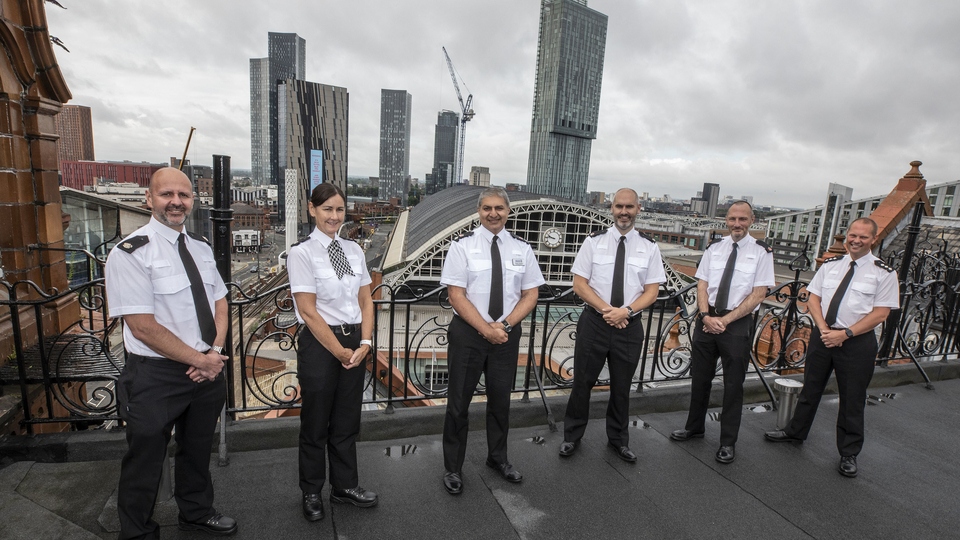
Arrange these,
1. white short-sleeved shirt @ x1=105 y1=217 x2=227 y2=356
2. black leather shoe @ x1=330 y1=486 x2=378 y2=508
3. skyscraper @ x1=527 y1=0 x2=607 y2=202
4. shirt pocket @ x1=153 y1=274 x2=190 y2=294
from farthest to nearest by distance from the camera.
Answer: skyscraper @ x1=527 y1=0 x2=607 y2=202
black leather shoe @ x1=330 y1=486 x2=378 y2=508
shirt pocket @ x1=153 y1=274 x2=190 y2=294
white short-sleeved shirt @ x1=105 y1=217 x2=227 y2=356

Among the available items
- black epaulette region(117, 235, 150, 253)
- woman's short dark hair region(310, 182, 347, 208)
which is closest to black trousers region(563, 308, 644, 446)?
woman's short dark hair region(310, 182, 347, 208)

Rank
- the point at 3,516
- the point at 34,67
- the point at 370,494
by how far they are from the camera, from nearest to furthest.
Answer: the point at 3,516 < the point at 370,494 < the point at 34,67

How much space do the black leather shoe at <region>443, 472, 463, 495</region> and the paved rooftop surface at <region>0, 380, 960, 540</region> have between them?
0.05 m

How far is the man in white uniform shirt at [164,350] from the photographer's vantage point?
7.34 feet

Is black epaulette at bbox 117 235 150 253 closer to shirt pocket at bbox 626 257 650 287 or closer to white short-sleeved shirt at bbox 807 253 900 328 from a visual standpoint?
shirt pocket at bbox 626 257 650 287

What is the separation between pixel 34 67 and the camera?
445 cm

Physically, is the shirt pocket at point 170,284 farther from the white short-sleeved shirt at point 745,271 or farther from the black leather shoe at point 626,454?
the white short-sleeved shirt at point 745,271

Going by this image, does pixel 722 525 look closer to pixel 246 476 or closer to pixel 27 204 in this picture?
pixel 246 476

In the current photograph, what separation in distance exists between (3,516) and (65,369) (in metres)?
1.44

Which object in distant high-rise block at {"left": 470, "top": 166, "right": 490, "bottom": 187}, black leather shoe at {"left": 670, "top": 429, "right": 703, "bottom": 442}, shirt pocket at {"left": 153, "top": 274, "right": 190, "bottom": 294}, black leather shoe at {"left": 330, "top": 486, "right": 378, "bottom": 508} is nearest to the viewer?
shirt pocket at {"left": 153, "top": 274, "right": 190, "bottom": 294}

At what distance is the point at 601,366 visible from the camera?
143 inches

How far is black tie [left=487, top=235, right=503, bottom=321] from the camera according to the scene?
3213 millimetres

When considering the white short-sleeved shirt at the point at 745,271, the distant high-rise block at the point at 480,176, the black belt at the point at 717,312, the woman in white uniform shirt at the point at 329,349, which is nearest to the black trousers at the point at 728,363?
the black belt at the point at 717,312

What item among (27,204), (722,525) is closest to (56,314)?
(27,204)
